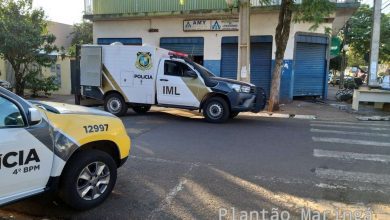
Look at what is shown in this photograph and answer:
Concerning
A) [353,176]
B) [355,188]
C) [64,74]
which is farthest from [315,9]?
[64,74]

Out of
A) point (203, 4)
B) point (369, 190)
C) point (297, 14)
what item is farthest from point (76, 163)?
point (203, 4)

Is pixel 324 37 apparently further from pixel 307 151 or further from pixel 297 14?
pixel 307 151

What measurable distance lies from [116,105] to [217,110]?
3.63 m

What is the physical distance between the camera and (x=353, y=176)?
239 inches

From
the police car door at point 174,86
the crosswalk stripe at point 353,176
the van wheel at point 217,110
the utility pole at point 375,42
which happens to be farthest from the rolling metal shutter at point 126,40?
the crosswalk stripe at point 353,176

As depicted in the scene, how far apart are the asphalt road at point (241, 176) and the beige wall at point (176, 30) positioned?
9.03m

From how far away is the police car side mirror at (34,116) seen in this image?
11.9 ft

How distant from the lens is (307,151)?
25.6ft

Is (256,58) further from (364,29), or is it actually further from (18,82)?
(364,29)

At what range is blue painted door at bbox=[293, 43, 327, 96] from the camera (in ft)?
61.0

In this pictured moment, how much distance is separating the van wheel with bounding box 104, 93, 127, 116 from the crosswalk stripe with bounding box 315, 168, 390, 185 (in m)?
8.07

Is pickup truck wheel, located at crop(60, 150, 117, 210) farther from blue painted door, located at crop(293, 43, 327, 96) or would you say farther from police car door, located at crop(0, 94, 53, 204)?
blue painted door, located at crop(293, 43, 327, 96)

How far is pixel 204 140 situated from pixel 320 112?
7.84 metres

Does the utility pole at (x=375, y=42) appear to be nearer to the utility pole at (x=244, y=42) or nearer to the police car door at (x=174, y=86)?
the utility pole at (x=244, y=42)
